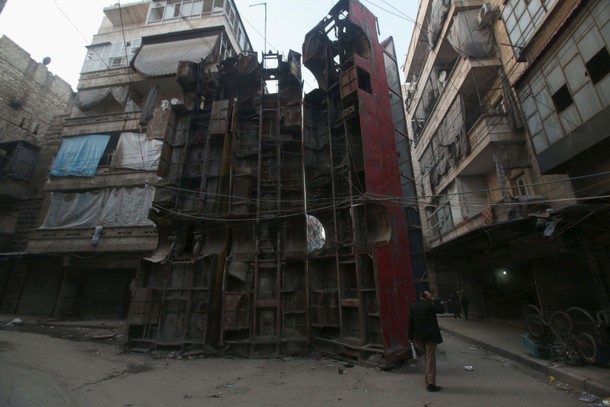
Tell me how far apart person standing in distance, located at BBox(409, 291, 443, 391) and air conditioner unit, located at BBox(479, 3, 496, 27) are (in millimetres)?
15292

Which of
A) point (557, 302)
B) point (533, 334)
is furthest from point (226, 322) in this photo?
point (557, 302)

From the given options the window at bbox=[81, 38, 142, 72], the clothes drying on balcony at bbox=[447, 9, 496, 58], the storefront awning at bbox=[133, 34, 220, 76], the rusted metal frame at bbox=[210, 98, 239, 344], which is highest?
the window at bbox=[81, 38, 142, 72]

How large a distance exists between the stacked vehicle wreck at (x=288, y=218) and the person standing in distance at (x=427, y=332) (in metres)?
1.67

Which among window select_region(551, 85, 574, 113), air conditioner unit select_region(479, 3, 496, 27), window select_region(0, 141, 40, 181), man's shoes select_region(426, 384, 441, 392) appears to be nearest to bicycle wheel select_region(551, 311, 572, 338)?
man's shoes select_region(426, 384, 441, 392)

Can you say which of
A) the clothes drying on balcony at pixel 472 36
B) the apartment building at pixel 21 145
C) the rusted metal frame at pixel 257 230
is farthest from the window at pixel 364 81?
the apartment building at pixel 21 145

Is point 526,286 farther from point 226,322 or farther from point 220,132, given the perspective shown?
point 220,132

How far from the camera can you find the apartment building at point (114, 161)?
55.2ft

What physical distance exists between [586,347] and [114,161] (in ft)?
76.5

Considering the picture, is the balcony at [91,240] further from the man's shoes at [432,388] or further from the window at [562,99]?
the window at [562,99]

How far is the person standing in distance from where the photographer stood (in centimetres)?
572

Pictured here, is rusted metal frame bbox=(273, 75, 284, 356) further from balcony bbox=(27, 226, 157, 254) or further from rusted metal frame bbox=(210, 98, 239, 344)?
balcony bbox=(27, 226, 157, 254)

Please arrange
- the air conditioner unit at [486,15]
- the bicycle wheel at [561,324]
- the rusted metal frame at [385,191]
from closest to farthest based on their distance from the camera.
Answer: the bicycle wheel at [561,324] → the rusted metal frame at [385,191] → the air conditioner unit at [486,15]

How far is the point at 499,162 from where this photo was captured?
42.6ft

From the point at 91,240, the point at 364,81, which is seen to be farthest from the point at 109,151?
the point at 364,81
